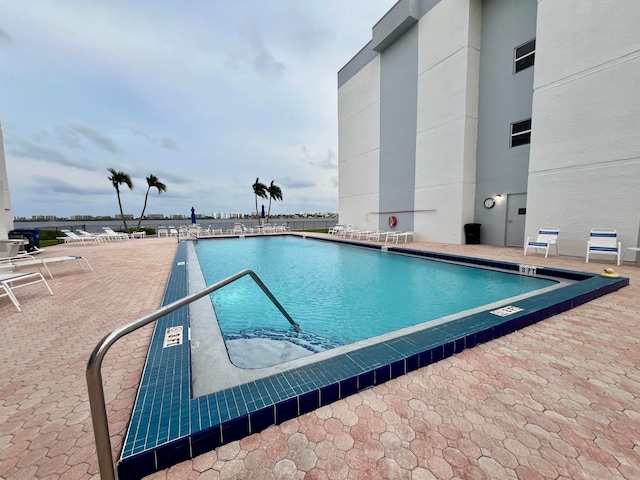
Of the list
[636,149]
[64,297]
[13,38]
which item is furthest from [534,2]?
[13,38]

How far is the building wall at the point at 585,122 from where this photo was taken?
17.0ft

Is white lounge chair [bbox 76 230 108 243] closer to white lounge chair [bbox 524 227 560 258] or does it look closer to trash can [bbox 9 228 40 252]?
trash can [bbox 9 228 40 252]

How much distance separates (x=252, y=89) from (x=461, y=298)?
15736 millimetres

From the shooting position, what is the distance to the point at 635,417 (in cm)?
134

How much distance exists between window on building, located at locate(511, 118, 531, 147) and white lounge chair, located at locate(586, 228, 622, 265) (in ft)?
11.2

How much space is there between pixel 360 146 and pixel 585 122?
9.11m

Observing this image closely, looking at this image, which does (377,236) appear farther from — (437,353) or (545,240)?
(437,353)

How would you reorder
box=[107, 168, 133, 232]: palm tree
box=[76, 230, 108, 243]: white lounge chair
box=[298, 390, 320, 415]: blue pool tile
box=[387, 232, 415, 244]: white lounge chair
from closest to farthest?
box=[298, 390, 320, 415]: blue pool tile
box=[387, 232, 415, 244]: white lounge chair
box=[76, 230, 108, 243]: white lounge chair
box=[107, 168, 133, 232]: palm tree

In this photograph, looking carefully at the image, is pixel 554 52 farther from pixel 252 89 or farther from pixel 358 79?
pixel 252 89

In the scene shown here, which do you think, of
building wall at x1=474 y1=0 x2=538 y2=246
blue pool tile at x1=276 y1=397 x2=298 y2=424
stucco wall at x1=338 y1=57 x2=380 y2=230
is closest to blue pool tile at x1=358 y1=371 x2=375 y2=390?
blue pool tile at x1=276 y1=397 x2=298 y2=424

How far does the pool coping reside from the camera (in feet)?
3.70

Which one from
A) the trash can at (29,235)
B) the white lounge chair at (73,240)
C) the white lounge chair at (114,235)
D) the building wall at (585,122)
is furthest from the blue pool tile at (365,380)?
the white lounge chair at (114,235)

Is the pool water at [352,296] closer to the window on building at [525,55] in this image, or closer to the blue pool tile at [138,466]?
the blue pool tile at [138,466]

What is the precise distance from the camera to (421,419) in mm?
1328
